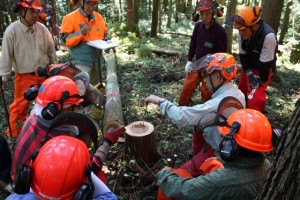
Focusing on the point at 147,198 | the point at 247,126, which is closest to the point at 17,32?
the point at 147,198

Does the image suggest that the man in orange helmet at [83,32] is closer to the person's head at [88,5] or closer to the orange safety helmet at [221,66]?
the person's head at [88,5]

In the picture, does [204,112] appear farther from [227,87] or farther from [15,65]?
[15,65]

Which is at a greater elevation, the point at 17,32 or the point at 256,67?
the point at 17,32

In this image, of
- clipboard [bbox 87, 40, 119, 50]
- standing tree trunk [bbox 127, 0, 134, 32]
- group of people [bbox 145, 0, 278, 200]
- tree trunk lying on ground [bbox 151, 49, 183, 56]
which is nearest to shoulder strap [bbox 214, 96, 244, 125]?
group of people [bbox 145, 0, 278, 200]

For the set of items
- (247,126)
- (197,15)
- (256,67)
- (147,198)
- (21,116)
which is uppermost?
(197,15)

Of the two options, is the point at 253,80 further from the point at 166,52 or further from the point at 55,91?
the point at 166,52

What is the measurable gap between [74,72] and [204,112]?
2.36m

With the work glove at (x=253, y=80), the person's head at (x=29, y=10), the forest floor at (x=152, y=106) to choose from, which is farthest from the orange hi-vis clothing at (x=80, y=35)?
the work glove at (x=253, y=80)

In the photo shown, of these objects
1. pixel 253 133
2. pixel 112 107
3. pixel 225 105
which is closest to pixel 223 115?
pixel 225 105

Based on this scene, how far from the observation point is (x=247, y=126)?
2268 mm

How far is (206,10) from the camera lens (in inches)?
194

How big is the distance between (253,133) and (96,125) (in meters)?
1.67

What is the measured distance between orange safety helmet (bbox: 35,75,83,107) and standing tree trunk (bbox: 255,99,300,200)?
2021mm

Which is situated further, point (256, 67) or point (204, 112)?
point (256, 67)
